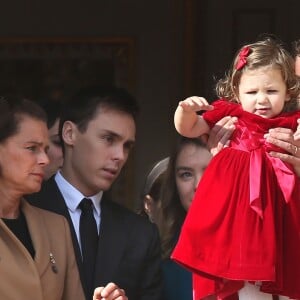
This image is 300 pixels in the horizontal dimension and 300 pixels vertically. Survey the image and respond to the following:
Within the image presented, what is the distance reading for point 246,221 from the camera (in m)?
3.88

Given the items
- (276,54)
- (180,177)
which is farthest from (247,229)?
(180,177)

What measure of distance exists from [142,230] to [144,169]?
2.37 metres

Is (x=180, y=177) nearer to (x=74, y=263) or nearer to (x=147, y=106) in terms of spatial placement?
(x=74, y=263)

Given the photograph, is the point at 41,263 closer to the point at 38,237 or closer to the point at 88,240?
the point at 38,237

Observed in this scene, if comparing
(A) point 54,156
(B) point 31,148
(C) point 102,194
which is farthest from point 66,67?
(B) point 31,148

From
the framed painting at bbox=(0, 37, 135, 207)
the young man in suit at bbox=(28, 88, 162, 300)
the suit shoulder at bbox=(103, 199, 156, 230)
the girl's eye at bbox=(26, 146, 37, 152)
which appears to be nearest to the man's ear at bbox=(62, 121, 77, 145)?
the young man in suit at bbox=(28, 88, 162, 300)

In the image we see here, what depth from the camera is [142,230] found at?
4.58 m

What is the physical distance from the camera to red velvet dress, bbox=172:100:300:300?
3.87m

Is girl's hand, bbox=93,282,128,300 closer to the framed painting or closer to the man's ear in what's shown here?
the man's ear

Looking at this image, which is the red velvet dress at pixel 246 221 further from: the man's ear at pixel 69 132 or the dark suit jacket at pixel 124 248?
the man's ear at pixel 69 132

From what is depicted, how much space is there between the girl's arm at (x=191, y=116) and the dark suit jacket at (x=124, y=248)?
0.62 metres

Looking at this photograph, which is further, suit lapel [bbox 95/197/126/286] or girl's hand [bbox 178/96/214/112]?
suit lapel [bbox 95/197/126/286]

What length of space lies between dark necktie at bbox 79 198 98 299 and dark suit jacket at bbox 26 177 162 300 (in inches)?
1.1

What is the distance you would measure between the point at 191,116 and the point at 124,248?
719 millimetres
